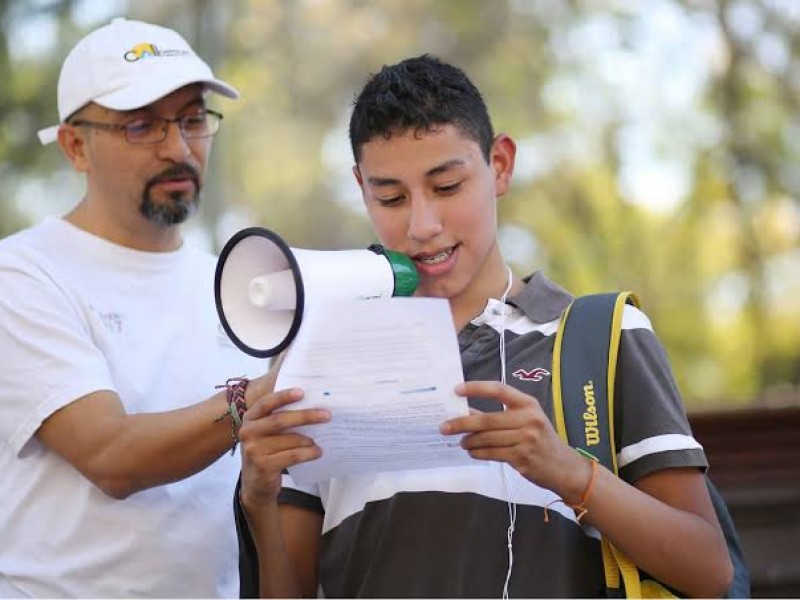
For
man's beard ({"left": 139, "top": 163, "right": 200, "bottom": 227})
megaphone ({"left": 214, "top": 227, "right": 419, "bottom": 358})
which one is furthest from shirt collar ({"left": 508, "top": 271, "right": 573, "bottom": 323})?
man's beard ({"left": 139, "top": 163, "right": 200, "bottom": 227})

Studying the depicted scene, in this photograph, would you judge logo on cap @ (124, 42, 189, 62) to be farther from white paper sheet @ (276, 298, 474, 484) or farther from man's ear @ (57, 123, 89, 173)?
white paper sheet @ (276, 298, 474, 484)

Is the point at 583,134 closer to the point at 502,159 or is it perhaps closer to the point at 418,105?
the point at 502,159

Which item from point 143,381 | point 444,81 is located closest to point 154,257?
point 143,381

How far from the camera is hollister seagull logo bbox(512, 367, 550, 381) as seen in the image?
2.49 metres

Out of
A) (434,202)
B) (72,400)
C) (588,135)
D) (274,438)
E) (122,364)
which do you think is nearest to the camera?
(274,438)

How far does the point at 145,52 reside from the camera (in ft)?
Answer: 11.6

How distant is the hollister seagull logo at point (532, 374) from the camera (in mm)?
2494

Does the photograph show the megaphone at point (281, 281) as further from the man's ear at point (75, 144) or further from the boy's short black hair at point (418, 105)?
the man's ear at point (75, 144)

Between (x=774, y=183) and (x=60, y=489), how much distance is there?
4.59m

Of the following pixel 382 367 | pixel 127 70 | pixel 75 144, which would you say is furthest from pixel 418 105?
pixel 75 144

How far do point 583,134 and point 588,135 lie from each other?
74 millimetres

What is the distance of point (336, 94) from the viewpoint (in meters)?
7.68

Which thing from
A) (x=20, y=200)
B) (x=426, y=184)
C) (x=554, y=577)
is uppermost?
(x=20, y=200)

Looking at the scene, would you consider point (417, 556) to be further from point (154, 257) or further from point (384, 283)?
point (154, 257)
